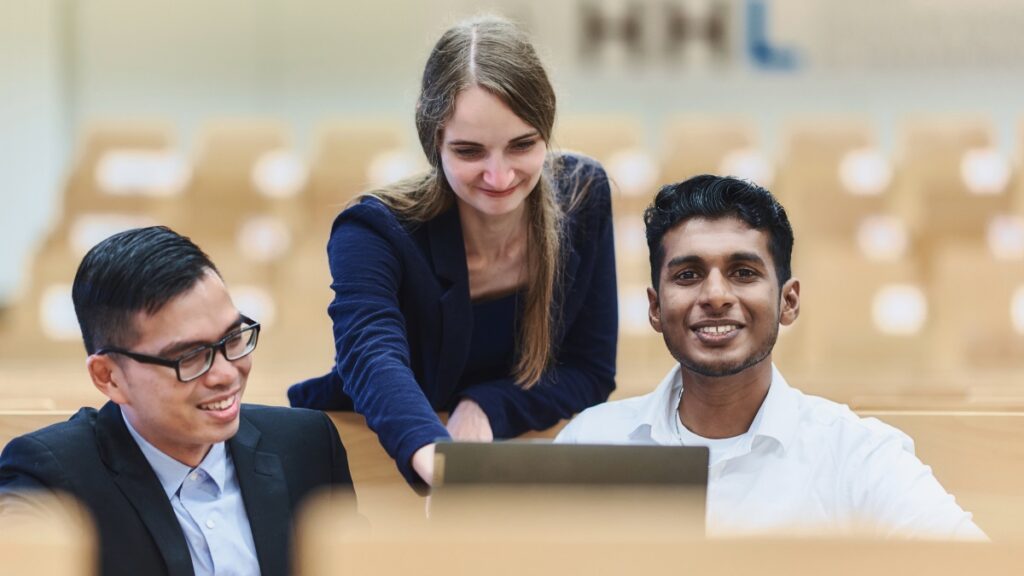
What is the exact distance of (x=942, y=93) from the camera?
4.56 metres

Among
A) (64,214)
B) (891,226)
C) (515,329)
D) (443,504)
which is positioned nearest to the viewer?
(443,504)

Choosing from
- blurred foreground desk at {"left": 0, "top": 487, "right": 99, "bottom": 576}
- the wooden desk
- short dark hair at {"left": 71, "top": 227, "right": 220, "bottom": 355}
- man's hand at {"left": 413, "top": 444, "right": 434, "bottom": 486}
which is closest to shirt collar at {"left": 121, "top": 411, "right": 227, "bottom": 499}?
short dark hair at {"left": 71, "top": 227, "right": 220, "bottom": 355}

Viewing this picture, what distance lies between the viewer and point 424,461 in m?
1.22

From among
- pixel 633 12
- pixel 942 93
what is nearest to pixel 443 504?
pixel 633 12

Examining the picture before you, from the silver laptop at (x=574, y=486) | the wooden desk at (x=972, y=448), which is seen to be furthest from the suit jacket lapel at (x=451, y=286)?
the silver laptop at (x=574, y=486)

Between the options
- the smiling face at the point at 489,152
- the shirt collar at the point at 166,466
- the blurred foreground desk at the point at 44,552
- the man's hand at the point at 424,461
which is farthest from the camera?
the smiling face at the point at 489,152

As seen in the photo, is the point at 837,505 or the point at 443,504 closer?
the point at 443,504

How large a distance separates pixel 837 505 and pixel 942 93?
3538 millimetres

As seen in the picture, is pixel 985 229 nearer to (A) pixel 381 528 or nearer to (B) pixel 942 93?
(B) pixel 942 93

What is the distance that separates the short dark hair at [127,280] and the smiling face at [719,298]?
48cm

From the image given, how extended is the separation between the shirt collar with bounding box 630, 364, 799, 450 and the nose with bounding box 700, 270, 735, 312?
118mm

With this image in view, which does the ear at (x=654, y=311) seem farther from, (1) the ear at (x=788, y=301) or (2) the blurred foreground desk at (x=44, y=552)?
(2) the blurred foreground desk at (x=44, y=552)

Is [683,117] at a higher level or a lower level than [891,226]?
higher

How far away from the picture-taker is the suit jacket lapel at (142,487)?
4.11 ft
